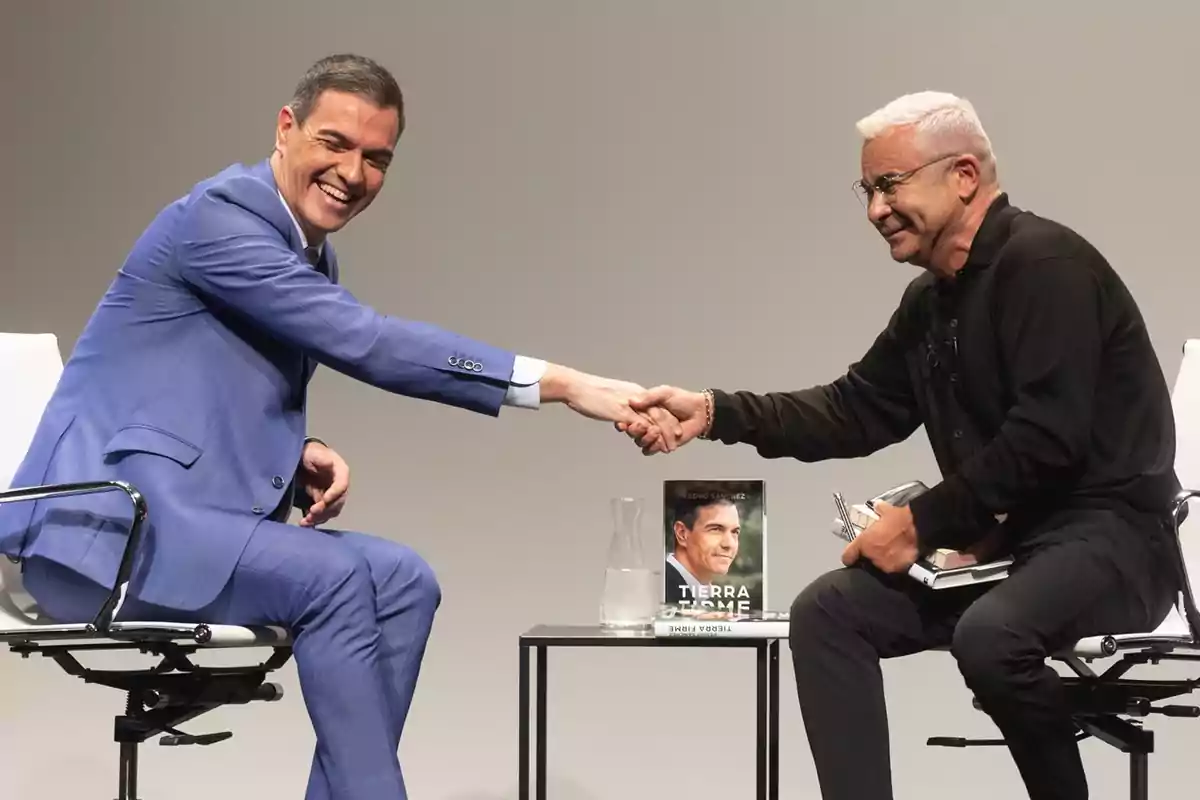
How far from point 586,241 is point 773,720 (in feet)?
4.96

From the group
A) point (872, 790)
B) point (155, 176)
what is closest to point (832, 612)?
point (872, 790)

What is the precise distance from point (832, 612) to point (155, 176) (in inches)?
97.4

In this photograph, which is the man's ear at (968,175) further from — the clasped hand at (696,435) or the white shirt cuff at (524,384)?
the white shirt cuff at (524,384)

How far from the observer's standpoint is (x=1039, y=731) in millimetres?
2148

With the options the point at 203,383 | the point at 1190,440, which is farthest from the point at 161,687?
the point at 1190,440

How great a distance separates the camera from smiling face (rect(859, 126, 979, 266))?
2441mm

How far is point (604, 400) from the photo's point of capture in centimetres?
248

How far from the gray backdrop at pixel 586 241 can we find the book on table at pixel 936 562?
1.00 metres

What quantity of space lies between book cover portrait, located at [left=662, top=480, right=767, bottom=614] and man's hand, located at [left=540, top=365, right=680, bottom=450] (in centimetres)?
12

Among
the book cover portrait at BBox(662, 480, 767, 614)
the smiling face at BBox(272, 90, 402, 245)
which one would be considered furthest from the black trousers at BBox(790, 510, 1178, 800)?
the smiling face at BBox(272, 90, 402, 245)

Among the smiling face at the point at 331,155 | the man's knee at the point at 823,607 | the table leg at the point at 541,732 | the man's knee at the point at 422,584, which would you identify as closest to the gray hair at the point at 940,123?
the man's knee at the point at 823,607

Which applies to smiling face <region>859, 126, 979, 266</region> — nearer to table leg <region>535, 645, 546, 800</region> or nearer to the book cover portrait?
the book cover portrait

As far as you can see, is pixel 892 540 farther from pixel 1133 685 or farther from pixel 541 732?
pixel 541 732

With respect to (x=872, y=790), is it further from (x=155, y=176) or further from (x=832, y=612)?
(x=155, y=176)
